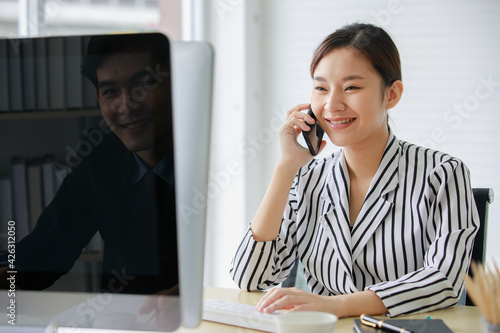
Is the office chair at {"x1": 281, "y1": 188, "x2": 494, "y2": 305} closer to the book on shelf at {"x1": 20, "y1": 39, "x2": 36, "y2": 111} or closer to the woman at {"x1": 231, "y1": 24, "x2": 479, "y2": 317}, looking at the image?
the woman at {"x1": 231, "y1": 24, "x2": 479, "y2": 317}

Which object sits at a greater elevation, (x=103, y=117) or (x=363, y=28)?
(x=363, y=28)

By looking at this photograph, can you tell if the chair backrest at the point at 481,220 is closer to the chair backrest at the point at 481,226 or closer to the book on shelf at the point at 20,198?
the chair backrest at the point at 481,226

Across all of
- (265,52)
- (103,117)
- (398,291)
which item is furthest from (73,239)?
(265,52)

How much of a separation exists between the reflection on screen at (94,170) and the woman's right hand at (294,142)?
2.82ft

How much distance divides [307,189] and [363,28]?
0.49m

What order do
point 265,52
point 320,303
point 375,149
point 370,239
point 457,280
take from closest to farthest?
point 320,303 → point 457,280 → point 370,239 → point 375,149 → point 265,52

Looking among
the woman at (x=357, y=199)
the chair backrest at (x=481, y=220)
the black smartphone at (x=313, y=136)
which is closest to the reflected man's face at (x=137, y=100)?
the woman at (x=357, y=199)

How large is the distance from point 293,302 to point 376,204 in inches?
18.6

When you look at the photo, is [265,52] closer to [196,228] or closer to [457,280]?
[457,280]

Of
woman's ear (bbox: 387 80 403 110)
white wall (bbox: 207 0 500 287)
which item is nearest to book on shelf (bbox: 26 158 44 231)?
woman's ear (bbox: 387 80 403 110)

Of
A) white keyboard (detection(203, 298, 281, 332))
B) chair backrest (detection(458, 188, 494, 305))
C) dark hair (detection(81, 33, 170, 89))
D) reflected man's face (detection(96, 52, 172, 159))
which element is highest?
dark hair (detection(81, 33, 170, 89))

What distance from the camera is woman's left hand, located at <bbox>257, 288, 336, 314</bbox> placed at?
1.17 m

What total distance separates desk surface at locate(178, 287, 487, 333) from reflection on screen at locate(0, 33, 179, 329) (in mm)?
305

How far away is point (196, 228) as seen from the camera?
30.1 inches
